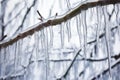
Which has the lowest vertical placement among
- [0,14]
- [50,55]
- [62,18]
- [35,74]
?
[35,74]

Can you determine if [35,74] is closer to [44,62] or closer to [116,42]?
[44,62]

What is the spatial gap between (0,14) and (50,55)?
3.58ft

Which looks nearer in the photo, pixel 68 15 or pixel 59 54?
pixel 68 15

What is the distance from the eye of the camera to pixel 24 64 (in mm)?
2734

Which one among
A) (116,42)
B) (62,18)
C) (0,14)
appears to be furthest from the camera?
(0,14)

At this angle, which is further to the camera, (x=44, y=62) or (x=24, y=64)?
(x=24, y=64)

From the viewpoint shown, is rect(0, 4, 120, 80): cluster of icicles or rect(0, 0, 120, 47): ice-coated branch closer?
rect(0, 0, 120, 47): ice-coated branch

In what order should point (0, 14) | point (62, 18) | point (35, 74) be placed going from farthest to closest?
point (0, 14) → point (35, 74) → point (62, 18)

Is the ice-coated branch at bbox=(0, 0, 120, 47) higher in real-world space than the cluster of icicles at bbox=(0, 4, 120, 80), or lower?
higher

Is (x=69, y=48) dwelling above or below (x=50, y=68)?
above

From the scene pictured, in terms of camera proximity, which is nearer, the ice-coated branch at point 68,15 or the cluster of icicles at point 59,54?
the ice-coated branch at point 68,15

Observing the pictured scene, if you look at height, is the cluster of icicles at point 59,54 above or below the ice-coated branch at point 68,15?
below

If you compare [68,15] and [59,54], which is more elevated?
[68,15]

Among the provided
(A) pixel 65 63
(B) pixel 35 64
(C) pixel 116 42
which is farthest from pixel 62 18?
(B) pixel 35 64
